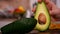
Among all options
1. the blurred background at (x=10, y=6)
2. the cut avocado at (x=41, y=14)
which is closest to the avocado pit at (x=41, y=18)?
the cut avocado at (x=41, y=14)

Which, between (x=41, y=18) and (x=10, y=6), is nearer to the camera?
(x=41, y=18)

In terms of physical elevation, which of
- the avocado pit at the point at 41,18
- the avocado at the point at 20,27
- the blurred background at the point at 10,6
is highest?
the blurred background at the point at 10,6

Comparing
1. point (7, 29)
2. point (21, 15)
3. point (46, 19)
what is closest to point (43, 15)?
point (46, 19)

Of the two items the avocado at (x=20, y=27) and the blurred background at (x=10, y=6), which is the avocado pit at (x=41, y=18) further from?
the blurred background at (x=10, y=6)

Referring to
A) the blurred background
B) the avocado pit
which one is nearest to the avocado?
the avocado pit

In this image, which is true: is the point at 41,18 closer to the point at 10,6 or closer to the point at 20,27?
the point at 20,27

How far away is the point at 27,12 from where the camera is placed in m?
1.31

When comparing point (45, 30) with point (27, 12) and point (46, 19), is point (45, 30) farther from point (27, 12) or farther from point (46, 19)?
point (27, 12)

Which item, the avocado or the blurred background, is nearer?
the avocado

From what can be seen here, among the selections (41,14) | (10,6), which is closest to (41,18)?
(41,14)

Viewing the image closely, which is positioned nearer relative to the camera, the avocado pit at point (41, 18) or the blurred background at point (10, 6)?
the avocado pit at point (41, 18)

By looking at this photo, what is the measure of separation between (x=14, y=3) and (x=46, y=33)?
33.5 inches

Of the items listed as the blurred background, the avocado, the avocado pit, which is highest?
the blurred background

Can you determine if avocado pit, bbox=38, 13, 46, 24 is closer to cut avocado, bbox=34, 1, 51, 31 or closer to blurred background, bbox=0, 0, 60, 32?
cut avocado, bbox=34, 1, 51, 31
